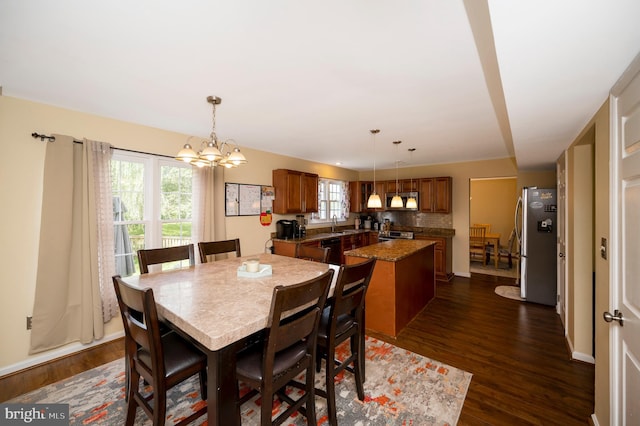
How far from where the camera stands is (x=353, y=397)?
1950mm

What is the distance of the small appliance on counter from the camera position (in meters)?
4.59

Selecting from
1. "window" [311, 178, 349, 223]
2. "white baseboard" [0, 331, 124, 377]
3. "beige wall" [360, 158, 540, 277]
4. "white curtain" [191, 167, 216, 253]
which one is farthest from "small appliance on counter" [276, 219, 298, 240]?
"beige wall" [360, 158, 540, 277]

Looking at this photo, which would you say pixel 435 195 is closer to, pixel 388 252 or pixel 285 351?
pixel 388 252

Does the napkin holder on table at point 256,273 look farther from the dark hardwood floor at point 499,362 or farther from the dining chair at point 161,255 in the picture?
the dark hardwood floor at point 499,362

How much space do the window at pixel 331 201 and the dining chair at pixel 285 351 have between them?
422 centimetres

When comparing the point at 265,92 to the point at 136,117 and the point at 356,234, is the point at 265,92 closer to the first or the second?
the point at 136,117

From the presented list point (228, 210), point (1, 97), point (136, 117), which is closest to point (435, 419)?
point (228, 210)

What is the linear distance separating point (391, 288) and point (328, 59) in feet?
7.65

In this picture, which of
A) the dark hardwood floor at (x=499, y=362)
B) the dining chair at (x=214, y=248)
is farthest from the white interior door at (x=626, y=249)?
the dining chair at (x=214, y=248)

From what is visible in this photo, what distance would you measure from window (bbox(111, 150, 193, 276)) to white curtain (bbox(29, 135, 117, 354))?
184 mm

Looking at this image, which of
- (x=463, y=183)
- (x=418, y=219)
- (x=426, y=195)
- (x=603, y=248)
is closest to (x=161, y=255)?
(x=603, y=248)

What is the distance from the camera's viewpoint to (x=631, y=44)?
3.42 ft

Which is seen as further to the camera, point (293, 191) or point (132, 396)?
point (293, 191)

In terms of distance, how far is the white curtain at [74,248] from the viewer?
2.39 metres
